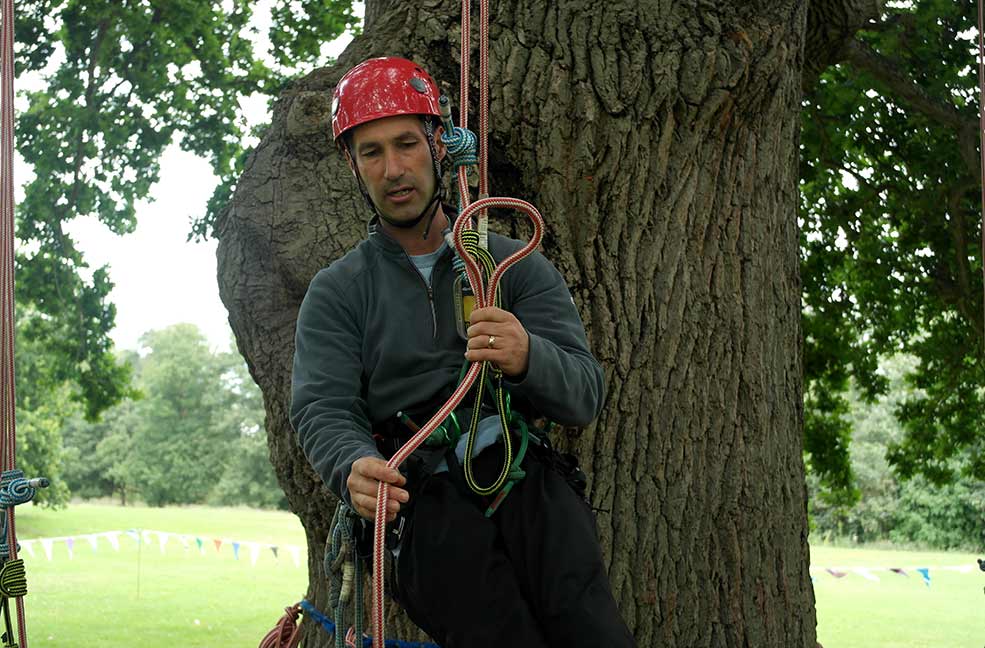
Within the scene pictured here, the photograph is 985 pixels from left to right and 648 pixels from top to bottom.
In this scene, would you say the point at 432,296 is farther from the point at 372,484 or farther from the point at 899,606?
the point at 899,606

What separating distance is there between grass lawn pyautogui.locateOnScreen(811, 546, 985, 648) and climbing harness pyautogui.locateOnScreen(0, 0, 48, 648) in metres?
10.7

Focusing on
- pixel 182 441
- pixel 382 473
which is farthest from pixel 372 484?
pixel 182 441

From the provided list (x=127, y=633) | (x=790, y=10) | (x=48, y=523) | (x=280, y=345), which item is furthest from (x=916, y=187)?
(x=48, y=523)

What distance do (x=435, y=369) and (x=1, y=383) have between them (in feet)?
3.81

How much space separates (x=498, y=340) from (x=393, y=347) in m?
0.33

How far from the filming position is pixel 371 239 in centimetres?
248

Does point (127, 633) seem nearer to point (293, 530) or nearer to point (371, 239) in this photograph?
point (293, 530)

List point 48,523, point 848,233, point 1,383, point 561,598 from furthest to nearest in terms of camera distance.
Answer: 1. point 48,523
2. point 848,233
3. point 1,383
4. point 561,598

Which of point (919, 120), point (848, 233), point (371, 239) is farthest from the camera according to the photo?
point (848, 233)

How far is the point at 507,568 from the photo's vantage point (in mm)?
2125

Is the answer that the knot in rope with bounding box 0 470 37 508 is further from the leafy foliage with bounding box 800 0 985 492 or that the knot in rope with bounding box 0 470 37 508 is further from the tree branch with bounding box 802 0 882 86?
the leafy foliage with bounding box 800 0 985 492

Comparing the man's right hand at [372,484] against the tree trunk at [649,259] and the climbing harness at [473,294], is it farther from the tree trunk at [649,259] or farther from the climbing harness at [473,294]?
the tree trunk at [649,259]

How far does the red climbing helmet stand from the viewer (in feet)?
7.69

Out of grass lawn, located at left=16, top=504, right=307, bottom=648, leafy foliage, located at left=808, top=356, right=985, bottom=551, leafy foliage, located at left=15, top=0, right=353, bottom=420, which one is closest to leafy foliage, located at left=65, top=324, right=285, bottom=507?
grass lawn, located at left=16, top=504, right=307, bottom=648
